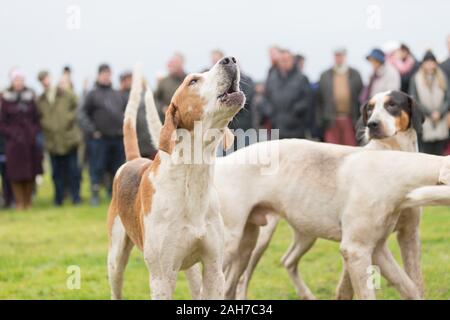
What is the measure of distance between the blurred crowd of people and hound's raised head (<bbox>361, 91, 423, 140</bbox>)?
5097 mm

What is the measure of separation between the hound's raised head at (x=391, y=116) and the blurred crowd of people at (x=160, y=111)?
510 centimetres

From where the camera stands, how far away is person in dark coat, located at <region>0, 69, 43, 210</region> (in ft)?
49.9

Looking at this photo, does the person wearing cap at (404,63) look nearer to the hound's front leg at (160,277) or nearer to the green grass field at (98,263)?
the green grass field at (98,263)

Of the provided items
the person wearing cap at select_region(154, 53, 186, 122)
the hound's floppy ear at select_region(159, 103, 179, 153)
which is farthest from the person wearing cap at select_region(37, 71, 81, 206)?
the hound's floppy ear at select_region(159, 103, 179, 153)

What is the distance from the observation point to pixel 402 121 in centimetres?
691

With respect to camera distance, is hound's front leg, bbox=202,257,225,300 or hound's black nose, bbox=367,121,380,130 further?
hound's black nose, bbox=367,121,380,130

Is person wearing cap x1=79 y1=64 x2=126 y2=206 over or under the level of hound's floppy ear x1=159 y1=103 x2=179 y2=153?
under

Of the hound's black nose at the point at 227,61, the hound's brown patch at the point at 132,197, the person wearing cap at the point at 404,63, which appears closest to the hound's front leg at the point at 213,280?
the hound's brown patch at the point at 132,197

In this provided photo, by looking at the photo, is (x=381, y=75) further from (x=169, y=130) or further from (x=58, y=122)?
(x=169, y=130)

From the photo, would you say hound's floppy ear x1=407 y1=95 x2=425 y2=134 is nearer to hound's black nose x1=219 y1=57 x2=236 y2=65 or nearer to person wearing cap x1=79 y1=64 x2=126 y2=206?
hound's black nose x1=219 y1=57 x2=236 y2=65

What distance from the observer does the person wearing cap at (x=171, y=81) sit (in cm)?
1407

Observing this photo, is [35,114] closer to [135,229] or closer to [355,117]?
[355,117]

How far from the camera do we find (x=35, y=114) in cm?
1541
